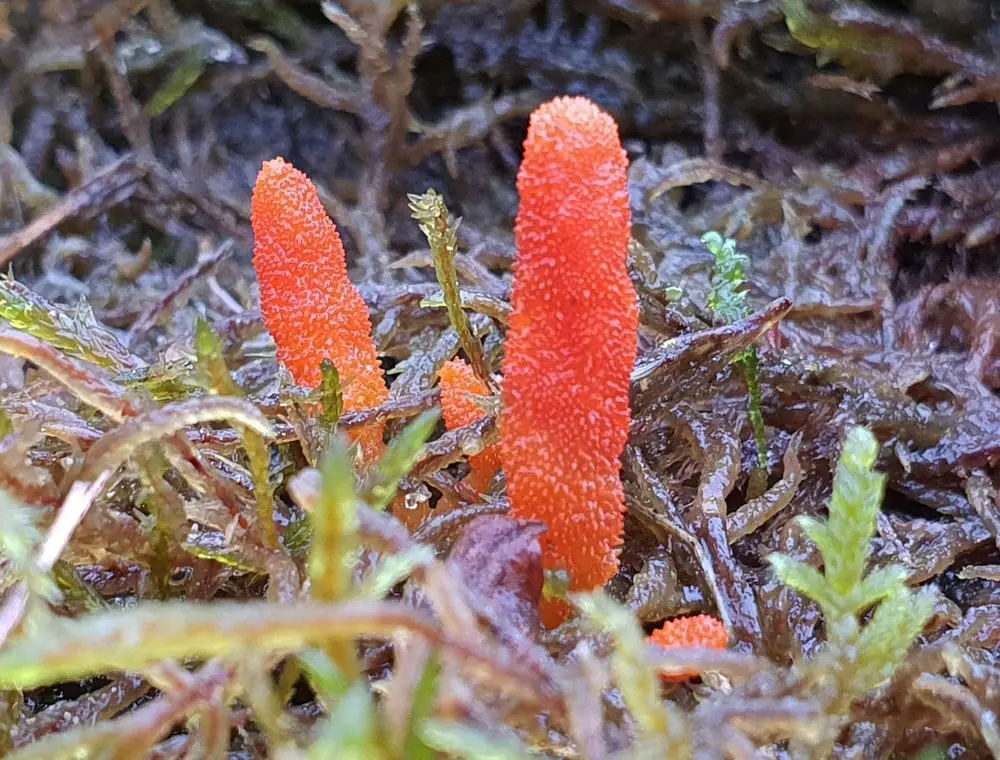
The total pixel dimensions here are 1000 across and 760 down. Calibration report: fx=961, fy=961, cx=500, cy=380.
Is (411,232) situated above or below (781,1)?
below

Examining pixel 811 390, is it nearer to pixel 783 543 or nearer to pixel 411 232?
pixel 783 543

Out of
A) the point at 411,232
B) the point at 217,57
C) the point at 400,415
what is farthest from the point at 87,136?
the point at 400,415

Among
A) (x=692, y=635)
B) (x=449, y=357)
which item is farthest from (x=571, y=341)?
(x=449, y=357)

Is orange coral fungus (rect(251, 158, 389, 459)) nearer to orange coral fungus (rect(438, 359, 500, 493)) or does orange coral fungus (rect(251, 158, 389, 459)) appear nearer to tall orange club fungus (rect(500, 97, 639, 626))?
orange coral fungus (rect(438, 359, 500, 493))

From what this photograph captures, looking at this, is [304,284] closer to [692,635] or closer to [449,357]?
[449,357]

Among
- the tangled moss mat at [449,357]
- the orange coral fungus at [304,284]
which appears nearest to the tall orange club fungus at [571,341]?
the tangled moss mat at [449,357]

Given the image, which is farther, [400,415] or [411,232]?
[411,232]

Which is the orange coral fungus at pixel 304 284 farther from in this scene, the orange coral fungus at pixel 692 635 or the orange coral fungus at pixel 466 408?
the orange coral fungus at pixel 692 635
